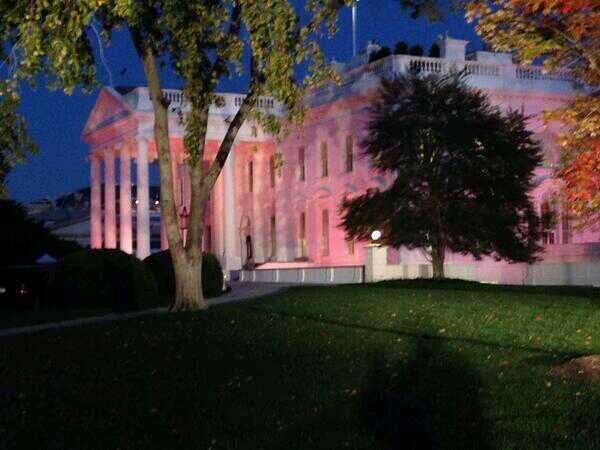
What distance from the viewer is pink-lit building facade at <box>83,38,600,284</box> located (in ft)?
124

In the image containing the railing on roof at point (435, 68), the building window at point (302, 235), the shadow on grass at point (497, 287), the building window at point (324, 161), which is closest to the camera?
the shadow on grass at point (497, 287)

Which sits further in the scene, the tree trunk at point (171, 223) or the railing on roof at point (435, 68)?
the railing on roof at point (435, 68)

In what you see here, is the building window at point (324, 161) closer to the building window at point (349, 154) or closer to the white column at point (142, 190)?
the building window at point (349, 154)

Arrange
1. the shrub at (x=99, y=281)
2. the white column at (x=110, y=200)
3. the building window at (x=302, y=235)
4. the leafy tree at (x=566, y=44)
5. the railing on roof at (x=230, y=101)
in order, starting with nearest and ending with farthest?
the leafy tree at (x=566, y=44), the shrub at (x=99, y=281), the building window at (x=302, y=235), the railing on roof at (x=230, y=101), the white column at (x=110, y=200)

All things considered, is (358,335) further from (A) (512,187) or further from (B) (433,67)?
(B) (433,67)

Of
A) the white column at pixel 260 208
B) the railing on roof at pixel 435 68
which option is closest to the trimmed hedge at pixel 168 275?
the railing on roof at pixel 435 68

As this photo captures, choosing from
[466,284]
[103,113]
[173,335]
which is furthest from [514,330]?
[103,113]

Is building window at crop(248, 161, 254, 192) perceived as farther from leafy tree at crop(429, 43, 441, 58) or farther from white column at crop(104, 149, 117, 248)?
leafy tree at crop(429, 43, 441, 58)

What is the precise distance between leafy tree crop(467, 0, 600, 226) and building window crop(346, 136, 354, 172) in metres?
33.2

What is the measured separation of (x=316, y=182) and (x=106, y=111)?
1410cm

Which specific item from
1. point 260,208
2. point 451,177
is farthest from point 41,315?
point 260,208

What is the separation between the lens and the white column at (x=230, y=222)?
51.2 m

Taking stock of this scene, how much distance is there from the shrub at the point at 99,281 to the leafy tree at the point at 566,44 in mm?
12909

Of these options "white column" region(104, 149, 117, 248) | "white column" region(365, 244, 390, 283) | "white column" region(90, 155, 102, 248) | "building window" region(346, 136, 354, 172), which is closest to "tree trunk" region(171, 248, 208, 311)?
"white column" region(365, 244, 390, 283)
